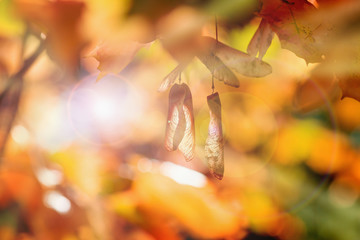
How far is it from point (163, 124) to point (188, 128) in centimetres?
122

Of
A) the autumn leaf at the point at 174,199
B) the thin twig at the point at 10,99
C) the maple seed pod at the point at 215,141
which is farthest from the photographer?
the autumn leaf at the point at 174,199

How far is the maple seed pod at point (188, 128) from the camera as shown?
394 mm

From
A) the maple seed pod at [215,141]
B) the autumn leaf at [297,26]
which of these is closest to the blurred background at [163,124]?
the autumn leaf at [297,26]

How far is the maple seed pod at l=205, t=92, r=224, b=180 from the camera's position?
0.37 m

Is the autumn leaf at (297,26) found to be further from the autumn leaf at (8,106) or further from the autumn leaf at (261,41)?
the autumn leaf at (8,106)

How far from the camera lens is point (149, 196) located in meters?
0.83

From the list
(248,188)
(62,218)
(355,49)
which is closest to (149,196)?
(62,218)

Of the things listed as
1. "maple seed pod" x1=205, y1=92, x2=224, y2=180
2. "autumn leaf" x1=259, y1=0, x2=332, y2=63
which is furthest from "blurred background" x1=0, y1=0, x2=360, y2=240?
"maple seed pod" x1=205, y1=92, x2=224, y2=180

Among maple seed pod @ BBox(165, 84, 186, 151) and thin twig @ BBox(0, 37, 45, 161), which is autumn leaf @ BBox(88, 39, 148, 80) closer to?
maple seed pod @ BBox(165, 84, 186, 151)

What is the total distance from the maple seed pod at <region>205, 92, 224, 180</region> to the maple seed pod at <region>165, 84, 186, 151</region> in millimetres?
36

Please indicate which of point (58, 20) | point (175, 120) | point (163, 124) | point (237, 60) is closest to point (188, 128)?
point (175, 120)

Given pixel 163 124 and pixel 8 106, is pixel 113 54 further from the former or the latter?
pixel 163 124

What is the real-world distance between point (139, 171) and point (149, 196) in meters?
0.09

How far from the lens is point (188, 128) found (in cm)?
39
